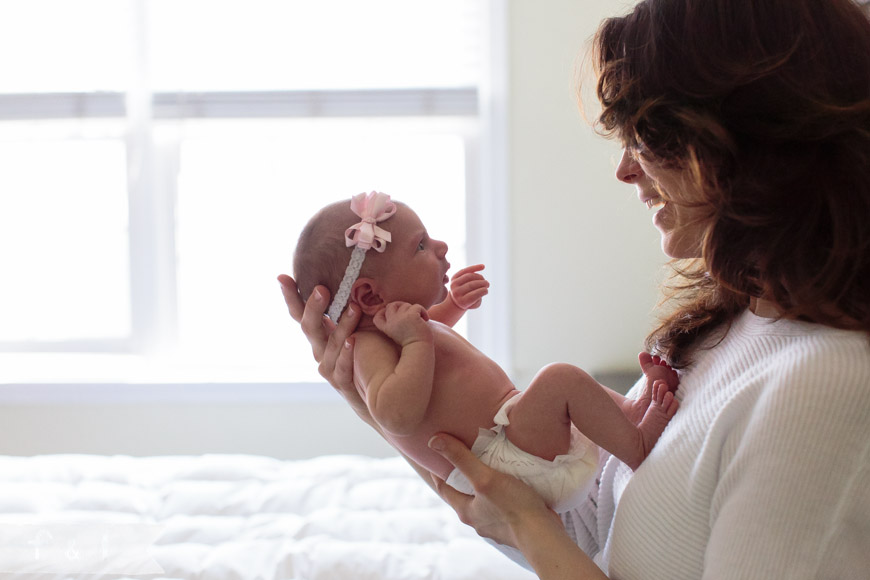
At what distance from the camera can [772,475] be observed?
2.53 feet

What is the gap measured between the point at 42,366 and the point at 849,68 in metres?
3.01

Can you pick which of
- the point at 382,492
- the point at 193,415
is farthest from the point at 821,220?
the point at 193,415

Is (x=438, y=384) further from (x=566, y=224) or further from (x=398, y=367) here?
(x=566, y=224)

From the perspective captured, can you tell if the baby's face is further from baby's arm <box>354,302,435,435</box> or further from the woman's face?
the woman's face

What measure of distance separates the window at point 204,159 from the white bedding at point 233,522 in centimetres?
88

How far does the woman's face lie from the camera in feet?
3.13

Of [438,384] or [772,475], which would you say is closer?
[772,475]

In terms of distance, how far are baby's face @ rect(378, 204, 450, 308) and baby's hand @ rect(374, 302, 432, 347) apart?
0.06 m

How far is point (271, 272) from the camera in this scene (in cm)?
290

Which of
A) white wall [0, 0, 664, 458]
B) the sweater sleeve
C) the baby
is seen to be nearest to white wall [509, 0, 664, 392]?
white wall [0, 0, 664, 458]

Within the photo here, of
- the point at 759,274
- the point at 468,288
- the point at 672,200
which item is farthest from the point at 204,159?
the point at 759,274

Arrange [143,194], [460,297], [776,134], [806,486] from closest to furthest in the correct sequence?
[806,486]
[776,134]
[460,297]
[143,194]

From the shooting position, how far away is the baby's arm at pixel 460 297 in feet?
4.43

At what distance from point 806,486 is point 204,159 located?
2556mm
